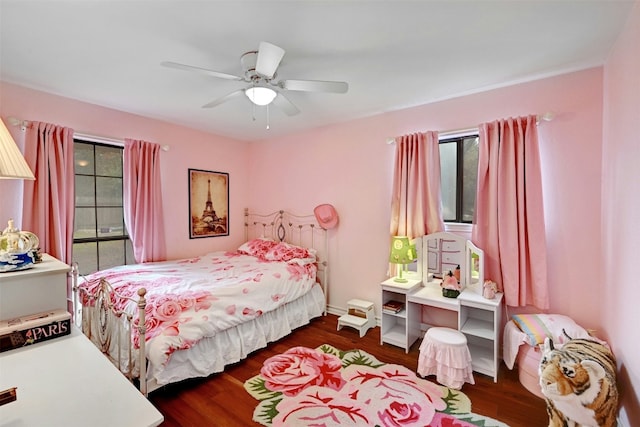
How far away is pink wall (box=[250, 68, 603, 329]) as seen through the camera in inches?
91.5

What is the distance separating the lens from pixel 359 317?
3.37m

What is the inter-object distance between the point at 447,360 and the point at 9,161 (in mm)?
2984

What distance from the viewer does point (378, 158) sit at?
3.40 meters

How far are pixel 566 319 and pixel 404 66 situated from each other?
2.44 meters

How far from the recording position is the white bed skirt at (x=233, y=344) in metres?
2.16

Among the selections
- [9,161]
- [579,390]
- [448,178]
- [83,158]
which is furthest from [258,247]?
[579,390]

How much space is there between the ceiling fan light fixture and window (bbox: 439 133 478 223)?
1.88m

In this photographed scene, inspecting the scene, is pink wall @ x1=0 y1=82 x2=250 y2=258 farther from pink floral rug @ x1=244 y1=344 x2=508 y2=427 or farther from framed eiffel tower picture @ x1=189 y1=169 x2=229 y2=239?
pink floral rug @ x1=244 y1=344 x2=508 y2=427

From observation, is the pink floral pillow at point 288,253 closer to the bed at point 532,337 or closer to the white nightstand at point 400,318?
the white nightstand at point 400,318

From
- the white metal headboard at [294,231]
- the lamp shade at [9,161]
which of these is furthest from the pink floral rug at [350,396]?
the lamp shade at [9,161]

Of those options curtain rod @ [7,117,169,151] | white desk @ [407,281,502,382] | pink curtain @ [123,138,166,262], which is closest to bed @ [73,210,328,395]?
pink curtain @ [123,138,166,262]

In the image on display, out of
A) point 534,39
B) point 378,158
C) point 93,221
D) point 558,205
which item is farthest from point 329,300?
point 534,39

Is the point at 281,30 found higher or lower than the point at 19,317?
higher

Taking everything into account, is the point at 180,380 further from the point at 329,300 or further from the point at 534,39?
the point at 534,39
